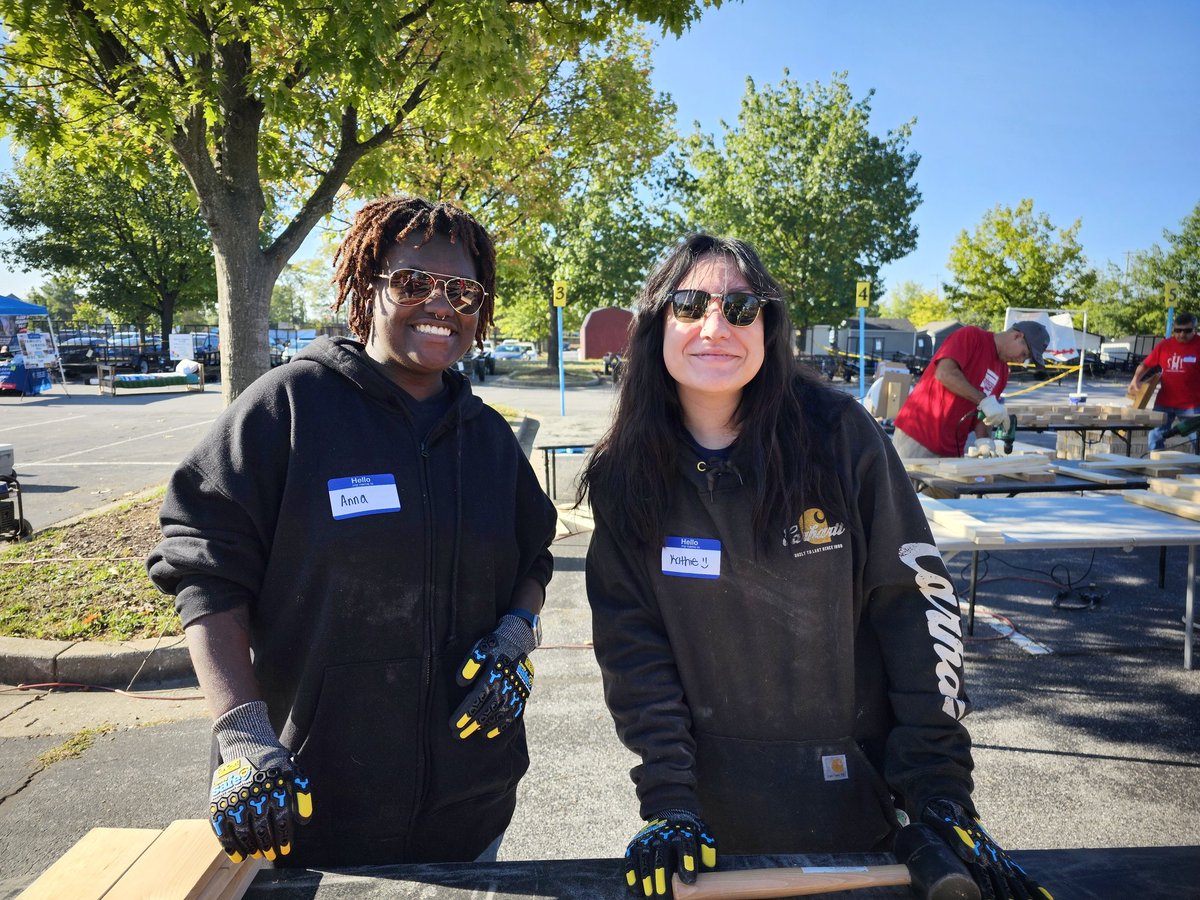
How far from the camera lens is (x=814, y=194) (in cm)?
3241

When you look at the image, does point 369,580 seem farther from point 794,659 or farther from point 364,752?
point 794,659

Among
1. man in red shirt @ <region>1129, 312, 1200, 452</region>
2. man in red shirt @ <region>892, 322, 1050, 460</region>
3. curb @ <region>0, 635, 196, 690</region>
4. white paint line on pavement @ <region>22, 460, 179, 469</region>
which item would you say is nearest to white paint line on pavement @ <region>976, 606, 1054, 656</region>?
man in red shirt @ <region>892, 322, 1050, 460</region>

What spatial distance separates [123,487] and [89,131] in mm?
4893

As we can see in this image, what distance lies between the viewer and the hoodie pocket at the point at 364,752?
5.50ft

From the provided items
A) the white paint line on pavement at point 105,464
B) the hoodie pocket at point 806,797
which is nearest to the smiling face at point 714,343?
the hoodie pocket at point 806,797

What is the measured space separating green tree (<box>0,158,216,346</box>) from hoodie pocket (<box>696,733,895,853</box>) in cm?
4030

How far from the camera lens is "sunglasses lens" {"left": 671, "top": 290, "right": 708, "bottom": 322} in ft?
5.84

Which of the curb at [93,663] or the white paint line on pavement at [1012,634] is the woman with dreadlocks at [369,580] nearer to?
the curb at [93,663]

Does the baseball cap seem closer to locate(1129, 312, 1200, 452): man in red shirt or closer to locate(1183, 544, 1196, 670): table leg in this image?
locate(1183, 544, 1196, 670): table leg

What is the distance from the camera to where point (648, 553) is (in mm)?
1786

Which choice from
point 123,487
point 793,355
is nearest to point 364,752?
point 793,355

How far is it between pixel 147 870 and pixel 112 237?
43916mm

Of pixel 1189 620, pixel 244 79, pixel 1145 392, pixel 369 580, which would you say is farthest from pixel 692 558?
pixel 1145 392

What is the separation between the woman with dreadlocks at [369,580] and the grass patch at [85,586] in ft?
11.9
